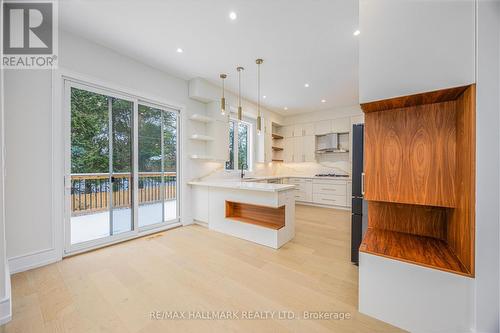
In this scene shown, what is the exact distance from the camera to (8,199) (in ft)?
7.04

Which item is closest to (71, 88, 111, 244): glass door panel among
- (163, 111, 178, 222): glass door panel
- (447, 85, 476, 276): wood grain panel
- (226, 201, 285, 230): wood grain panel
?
(163, 111, 178, 222): glass door panel

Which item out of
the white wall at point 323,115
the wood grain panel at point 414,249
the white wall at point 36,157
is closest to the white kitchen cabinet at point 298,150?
the white wall at point 323,115

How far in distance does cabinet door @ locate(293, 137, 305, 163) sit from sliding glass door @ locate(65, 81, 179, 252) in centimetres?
394

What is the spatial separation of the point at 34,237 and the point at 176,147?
7.56 ft

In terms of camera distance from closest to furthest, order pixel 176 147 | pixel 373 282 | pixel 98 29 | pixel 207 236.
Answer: pixel 373 282
pixel 98 29
pixel 207 236
pixel 176 147

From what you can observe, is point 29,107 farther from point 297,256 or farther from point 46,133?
point 297,256

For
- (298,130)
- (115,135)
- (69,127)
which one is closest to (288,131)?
(298,130)

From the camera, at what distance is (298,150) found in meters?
6.40

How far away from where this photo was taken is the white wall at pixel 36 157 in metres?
2.17

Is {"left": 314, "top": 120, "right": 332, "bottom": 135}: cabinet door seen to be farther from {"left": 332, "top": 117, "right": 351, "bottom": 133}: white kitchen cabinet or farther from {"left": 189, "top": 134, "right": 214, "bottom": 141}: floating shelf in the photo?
{"left": 189, "top": 134, "right": 214, "bottom": 141}: floating shelf

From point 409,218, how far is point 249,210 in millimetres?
2366

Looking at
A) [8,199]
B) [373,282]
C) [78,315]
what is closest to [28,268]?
[8,199]

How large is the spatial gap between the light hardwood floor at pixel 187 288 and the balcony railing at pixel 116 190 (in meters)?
0.68

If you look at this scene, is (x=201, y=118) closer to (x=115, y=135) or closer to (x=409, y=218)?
(x=115, y=135)
